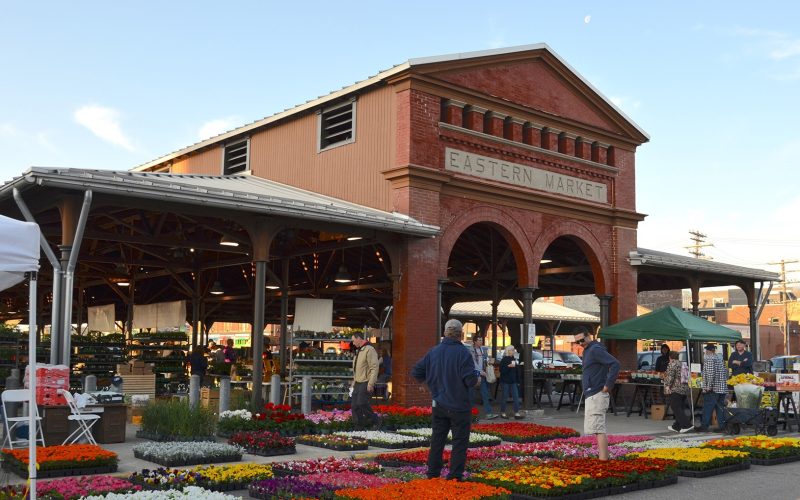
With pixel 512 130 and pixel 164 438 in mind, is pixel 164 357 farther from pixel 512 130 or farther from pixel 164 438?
pixel 512 130

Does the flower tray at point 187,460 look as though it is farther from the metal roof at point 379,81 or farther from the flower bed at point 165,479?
the metal roof at point 379,81

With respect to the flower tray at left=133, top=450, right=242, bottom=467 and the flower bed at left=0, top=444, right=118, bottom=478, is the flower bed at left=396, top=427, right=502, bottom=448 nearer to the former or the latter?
the flower tray at left=133, top=450, right=242, bottom=467

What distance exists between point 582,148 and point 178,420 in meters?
15.0

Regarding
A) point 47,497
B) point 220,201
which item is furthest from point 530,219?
point 47,497

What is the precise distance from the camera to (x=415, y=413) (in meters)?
16.2

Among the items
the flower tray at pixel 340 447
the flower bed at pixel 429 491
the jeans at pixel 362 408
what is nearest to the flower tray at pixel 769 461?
the flower bed at pixel 429 491

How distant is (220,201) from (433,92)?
23.2 feet

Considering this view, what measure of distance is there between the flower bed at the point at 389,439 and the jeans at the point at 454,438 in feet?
12.8

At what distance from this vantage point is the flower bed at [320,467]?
1023cm

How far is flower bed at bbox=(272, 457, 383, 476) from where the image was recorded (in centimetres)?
1023

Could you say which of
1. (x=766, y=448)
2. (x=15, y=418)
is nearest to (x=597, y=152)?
(x=766, y=448)

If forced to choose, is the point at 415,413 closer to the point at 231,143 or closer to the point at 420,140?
the point at 420,140

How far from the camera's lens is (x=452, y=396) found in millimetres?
9312

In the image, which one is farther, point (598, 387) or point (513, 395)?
point (513, 395)
